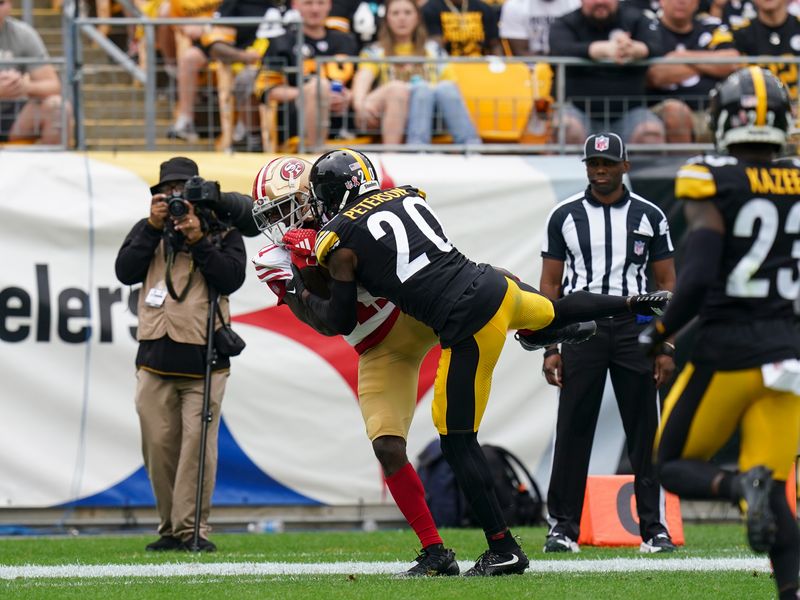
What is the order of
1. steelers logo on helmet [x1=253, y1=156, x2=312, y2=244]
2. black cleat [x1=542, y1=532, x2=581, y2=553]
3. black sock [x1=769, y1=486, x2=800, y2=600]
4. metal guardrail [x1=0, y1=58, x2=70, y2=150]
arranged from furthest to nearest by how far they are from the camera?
1. metal guardrail [x1=0, y1=58, x2=70, y2=150]
2. black cleat [x1=542, y1=532, x2=581, y2=553]
3. steelers logo on helmet [x1=253, y1=156, x2=312, y2=244]
4. black sock [x1=769, y1=486, x2=800, y2=600]

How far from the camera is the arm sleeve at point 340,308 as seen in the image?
5.36 metres

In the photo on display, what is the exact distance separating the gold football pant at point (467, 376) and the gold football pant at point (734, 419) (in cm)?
116

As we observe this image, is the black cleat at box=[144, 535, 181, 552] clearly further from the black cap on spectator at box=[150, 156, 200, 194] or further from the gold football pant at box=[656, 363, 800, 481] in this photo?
the gold football pant at box=[656, 363, 800, 481]

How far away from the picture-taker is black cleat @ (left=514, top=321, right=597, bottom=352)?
19.3 feet

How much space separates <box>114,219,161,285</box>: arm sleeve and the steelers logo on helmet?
1242 millimetres

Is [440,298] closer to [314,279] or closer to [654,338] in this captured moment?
[314,279]

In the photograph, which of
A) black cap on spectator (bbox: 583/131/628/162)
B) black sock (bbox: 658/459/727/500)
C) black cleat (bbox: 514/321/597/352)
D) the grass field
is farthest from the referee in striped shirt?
black sock (bbox: 658/459/727/500)

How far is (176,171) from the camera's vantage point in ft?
23.9

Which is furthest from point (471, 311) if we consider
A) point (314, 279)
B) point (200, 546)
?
point (200, 546)

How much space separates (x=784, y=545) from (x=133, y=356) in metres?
5.47

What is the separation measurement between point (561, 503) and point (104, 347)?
10.8ft

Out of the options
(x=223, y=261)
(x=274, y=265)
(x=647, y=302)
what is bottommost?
(x=223, y=261)

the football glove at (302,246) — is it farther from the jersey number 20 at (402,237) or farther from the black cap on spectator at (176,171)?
the black cap on spectator at (176,171)

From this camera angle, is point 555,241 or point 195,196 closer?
point 195,196
